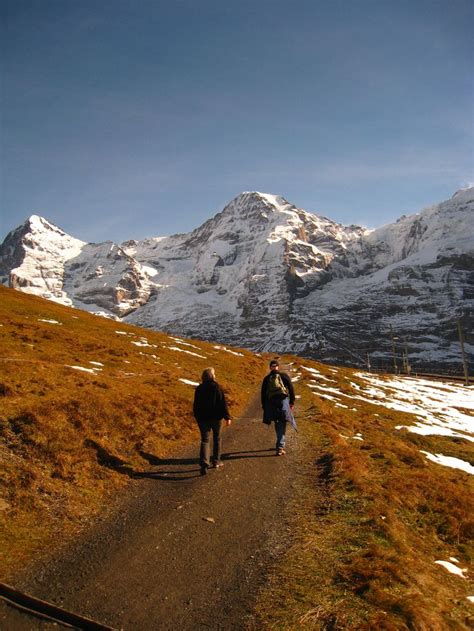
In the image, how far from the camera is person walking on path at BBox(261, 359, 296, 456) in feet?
52.7

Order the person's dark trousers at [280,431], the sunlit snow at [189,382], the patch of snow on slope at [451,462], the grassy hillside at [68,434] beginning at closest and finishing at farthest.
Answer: the grassy hillside at [68,434], the person's dark trousers at [280,431], the patch of snow on slope at [451,462], the sunlit snow at [189,382]

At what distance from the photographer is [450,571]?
8.98 m

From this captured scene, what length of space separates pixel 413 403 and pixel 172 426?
3354 cm

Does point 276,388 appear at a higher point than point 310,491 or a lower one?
higher

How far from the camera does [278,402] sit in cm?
1620

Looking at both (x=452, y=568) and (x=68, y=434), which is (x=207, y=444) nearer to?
(x=68, y=434)

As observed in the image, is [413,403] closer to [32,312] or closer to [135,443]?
[135,443]

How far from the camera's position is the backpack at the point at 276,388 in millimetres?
16219

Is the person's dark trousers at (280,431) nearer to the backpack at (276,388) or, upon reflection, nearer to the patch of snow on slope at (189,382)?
the backpack at (276,388)

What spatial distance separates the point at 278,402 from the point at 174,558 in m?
8.39

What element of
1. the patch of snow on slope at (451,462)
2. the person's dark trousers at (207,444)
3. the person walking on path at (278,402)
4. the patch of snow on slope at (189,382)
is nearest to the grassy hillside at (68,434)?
the patch of snow on slope at (189,382)

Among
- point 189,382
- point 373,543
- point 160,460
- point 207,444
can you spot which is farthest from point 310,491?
point 189,382

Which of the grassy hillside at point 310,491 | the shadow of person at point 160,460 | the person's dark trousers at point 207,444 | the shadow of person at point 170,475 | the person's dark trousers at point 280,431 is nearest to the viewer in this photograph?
the grassy hillside at point 310,491

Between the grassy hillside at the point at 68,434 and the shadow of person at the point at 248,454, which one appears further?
the shadow of person at the point at 248,454
